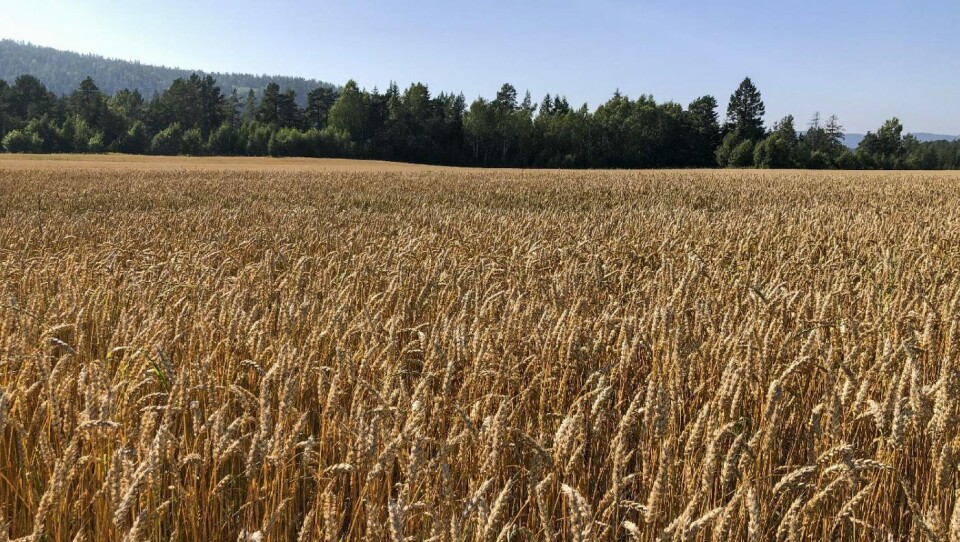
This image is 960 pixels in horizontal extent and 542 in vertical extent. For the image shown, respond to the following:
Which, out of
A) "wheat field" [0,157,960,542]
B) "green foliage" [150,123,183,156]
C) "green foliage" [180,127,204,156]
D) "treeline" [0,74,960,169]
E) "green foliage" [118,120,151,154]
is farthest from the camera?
"green foliage" [118,120,151,154]

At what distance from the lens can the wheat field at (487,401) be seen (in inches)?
77.4

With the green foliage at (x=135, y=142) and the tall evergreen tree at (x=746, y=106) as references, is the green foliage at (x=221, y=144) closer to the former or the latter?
the green foliage at (x=135, y=142)

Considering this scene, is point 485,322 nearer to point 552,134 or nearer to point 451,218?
point 451,218

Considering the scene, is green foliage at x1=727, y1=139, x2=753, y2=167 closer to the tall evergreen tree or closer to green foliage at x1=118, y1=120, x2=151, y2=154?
the tall evergreen tree

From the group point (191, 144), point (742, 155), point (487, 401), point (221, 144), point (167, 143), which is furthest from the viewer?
point (167, 143)

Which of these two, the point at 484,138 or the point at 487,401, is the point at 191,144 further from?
the point at 487,401

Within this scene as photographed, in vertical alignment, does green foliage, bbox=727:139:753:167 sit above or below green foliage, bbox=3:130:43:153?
above

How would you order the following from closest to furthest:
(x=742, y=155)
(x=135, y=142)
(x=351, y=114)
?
(x=742, y=155) → (x=351, y=114) → (x=135, y=142)

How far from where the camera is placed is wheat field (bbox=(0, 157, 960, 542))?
1.97 meters

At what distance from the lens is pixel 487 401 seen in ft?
8.00

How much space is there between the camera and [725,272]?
512cm

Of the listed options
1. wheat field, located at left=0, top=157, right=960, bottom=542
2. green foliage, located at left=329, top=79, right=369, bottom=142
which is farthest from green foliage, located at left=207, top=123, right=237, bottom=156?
wheat field, located at left=0, top=157, right=960, bottom=542

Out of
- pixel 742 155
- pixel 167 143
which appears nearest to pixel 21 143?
pixel 167 143

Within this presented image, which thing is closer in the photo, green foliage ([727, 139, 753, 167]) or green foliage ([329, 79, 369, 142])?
A: green foliage ([727, 139, 753, 167])
